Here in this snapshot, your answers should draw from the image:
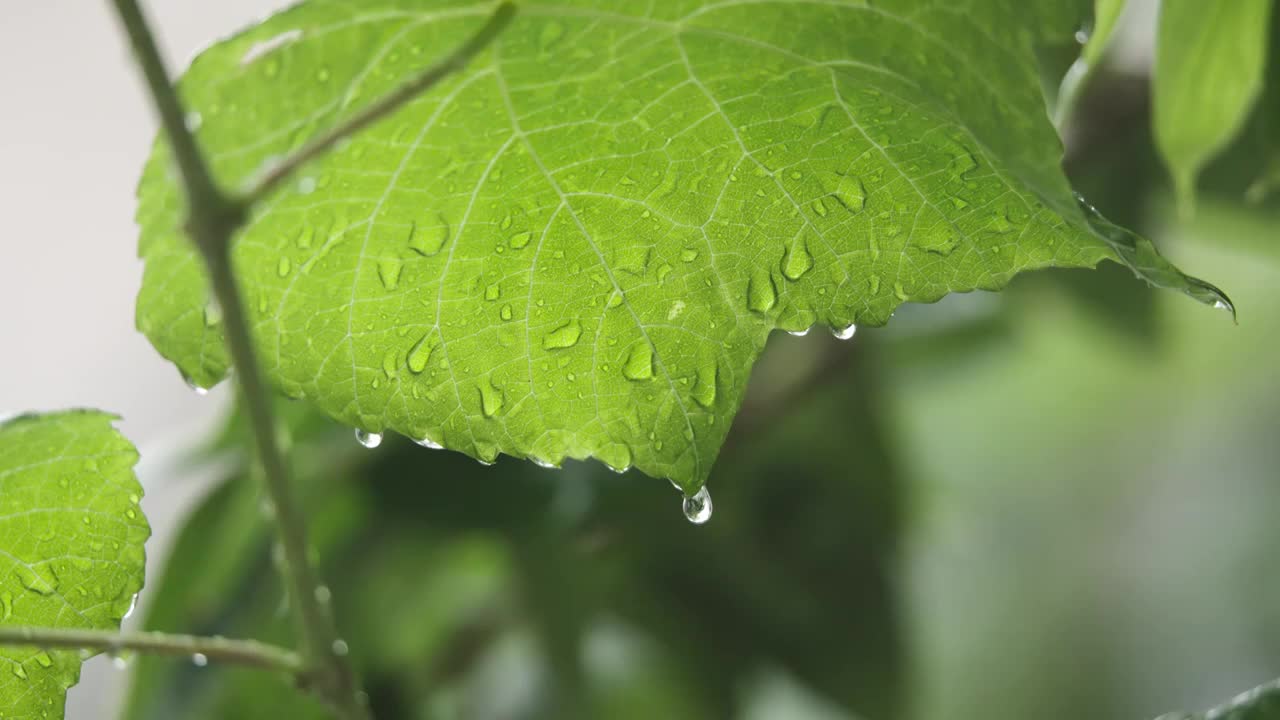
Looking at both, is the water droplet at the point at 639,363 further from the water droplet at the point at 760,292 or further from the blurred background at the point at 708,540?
the blurred background at the point at 708,540

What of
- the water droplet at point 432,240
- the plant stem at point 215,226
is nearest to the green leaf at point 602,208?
the water droplet at point 432,240

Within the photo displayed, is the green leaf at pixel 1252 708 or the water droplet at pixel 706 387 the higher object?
the water droplet at pixel 706 387

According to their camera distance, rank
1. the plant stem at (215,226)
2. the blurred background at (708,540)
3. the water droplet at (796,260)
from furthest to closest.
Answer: the blurred background at (708,540) < the water droplet at (796,260) < the plant stem at (215,226)

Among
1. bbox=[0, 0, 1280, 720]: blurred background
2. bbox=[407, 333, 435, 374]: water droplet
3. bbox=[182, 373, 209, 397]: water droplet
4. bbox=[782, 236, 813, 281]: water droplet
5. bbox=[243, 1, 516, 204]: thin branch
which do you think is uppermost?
bbox=[243, 1, 516, 204]: thin branch

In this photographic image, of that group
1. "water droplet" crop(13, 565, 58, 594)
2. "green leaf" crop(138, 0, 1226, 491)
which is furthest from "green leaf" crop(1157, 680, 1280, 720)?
"water droplet" crop(13, 565, 58, 594)

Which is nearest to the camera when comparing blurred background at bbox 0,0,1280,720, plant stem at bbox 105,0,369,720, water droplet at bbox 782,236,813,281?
plant stem at bbox 105,0,369,720

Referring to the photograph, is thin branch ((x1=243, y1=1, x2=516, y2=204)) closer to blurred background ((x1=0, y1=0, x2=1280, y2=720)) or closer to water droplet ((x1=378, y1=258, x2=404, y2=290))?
water droplet ((x1=378, y1=258, x2=404, y2=290))

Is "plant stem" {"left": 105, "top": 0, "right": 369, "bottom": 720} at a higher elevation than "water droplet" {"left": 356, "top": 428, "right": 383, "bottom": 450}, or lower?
higher

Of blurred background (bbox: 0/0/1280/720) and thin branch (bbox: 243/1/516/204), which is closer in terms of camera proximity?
thin branch (bbox: 243/1/516/204)
